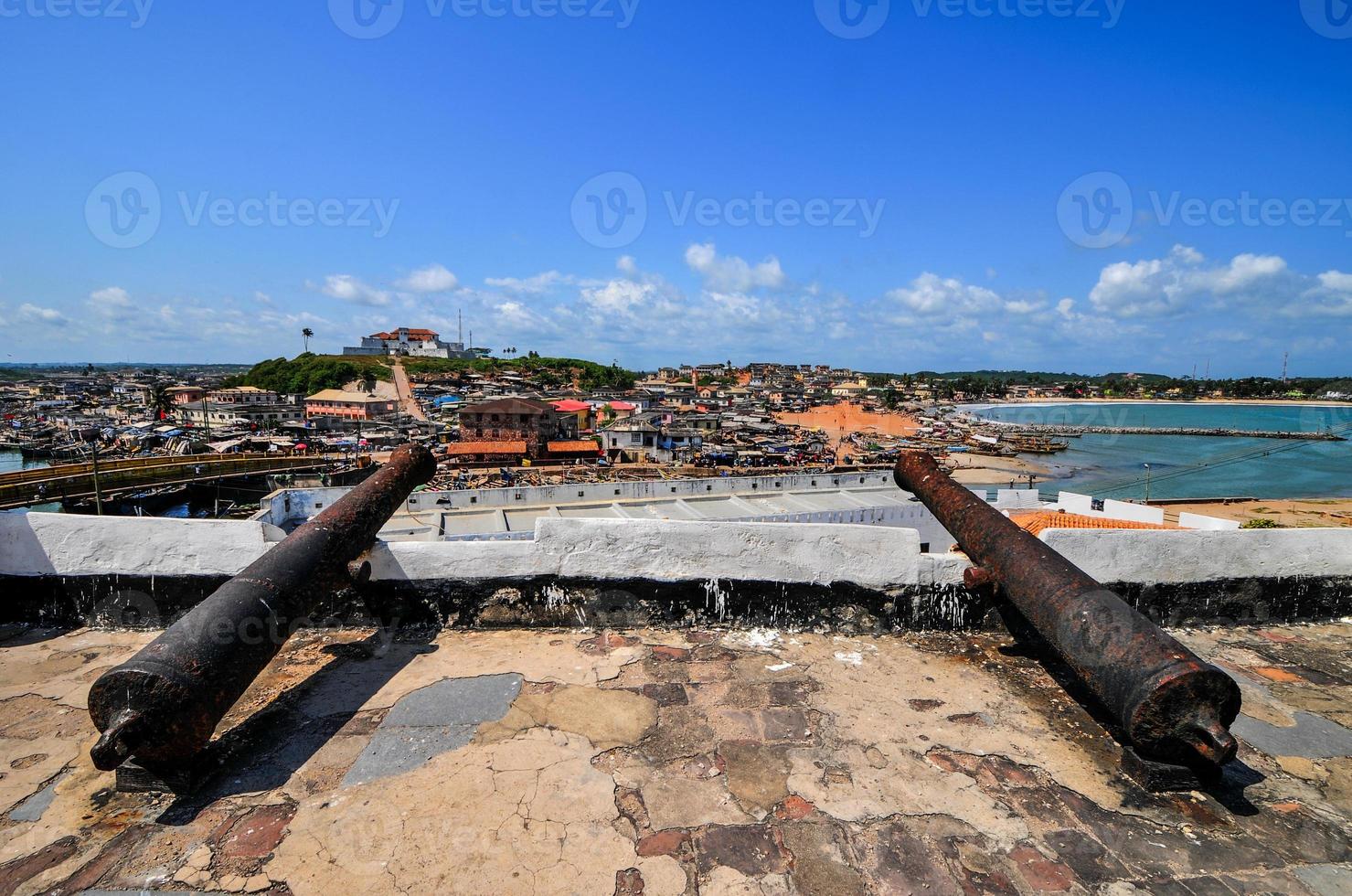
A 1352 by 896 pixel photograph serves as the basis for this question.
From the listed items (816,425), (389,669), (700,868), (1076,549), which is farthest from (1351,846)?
(816,425)

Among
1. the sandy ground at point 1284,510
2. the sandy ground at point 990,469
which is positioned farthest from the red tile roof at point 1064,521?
the sandy ground at point 990,469

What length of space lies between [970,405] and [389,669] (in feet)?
469

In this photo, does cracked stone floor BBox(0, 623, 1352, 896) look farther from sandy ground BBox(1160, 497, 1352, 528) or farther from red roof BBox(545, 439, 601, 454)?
red roof BBox(545, 439, 601, 454)

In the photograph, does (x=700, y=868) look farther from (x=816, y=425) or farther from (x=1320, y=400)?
(x=1320, y=400)

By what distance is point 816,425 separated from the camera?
275 feet

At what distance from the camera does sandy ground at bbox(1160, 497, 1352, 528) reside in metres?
26.9

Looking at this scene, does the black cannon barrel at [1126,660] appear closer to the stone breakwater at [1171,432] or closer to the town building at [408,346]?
the stone breakwater at [1171,432]

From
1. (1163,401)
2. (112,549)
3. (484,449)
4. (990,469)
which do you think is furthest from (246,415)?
(1163,401)

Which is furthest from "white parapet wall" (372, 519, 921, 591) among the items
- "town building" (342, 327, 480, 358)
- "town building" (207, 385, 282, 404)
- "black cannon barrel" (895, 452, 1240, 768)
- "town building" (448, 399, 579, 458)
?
"town building" (342, 327, 480, 358)

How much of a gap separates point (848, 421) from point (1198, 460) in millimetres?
39606

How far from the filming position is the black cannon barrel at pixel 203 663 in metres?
2.29

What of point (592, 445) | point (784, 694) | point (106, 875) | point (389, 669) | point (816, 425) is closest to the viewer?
point (106, 875)

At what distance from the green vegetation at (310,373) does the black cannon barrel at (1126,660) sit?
10460 cm

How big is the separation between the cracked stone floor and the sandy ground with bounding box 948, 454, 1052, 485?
44.8 meters
